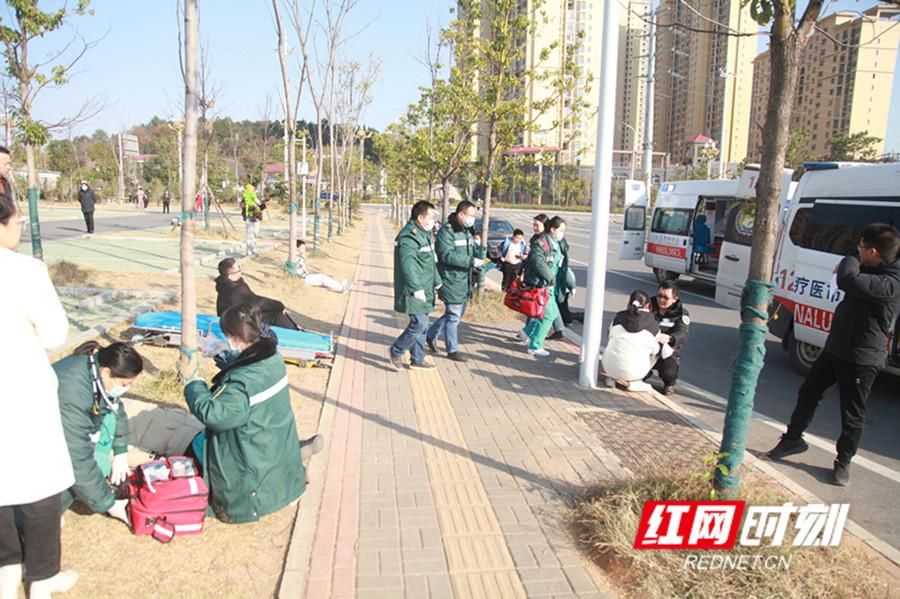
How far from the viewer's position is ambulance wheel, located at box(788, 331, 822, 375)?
732cm

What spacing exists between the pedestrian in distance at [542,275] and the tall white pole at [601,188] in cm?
123

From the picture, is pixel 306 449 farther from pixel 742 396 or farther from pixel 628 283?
pixel 628 283

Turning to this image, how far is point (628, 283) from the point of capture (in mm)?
15656

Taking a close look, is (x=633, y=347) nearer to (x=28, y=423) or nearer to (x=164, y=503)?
(x=164, y=503)

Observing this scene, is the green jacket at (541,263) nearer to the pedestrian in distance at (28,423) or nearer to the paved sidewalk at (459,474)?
the paved sidewalk at (459,474)

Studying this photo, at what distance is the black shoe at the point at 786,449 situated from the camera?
491cm

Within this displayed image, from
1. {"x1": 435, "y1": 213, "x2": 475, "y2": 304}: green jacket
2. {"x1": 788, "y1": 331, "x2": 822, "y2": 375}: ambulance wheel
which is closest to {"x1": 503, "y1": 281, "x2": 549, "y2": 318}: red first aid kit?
{"x1": 435, "y1": 213, "x2": 475, "y2": 304}: green jacket

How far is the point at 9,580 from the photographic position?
2.70m

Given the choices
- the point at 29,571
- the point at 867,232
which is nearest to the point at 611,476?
the point at 867,232

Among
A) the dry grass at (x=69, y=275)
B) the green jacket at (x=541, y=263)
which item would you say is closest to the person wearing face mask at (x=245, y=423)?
the green jacket at (x=541, y=263)

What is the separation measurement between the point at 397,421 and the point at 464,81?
8.51 meters

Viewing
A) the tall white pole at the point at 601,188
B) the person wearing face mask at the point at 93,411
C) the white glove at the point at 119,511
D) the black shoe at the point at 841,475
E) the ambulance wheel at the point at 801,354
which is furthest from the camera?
the ambulance wheel at the point at 801,354

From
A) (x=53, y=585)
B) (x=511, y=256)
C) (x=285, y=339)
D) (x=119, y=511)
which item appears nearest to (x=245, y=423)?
(x=119, y=511)

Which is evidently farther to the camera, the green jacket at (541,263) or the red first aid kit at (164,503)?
the green jacket at (541,263)
